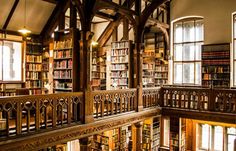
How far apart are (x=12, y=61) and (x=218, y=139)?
30.8 ft

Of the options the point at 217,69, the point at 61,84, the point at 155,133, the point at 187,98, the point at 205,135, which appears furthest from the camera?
the point at 205,135

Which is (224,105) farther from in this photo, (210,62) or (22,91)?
(22,91)

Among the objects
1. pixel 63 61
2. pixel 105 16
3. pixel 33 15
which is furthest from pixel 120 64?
pixel 33 15

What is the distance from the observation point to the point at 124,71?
987 centimetres

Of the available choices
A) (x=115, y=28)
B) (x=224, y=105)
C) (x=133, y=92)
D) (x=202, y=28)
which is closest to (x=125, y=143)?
(x=133, y=92)

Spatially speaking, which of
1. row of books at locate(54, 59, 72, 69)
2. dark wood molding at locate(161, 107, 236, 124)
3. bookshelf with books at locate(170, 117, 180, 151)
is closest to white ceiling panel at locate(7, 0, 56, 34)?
row of books at locate(54, 59, 72, 69)

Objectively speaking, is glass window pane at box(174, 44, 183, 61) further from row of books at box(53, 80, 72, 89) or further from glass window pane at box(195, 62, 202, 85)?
row of books at box(53, 80, 72, 89)

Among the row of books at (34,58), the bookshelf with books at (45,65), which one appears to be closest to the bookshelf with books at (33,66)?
the row of books at (34,58)

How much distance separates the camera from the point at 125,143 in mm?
9977

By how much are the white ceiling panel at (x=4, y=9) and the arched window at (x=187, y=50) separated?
6955 millimetres

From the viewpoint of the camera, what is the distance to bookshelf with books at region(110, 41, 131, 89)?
9.70m

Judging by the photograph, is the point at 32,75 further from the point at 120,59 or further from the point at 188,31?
the point at 188,31

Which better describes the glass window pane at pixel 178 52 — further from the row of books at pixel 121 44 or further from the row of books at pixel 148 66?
the row of books at pixel 121 44

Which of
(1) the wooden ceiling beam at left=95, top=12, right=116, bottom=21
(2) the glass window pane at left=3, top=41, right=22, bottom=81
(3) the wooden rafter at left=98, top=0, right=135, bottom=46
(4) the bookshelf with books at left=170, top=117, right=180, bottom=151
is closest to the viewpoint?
(2) the glass window pane at left=3, top=41, right=22, bottom=81
